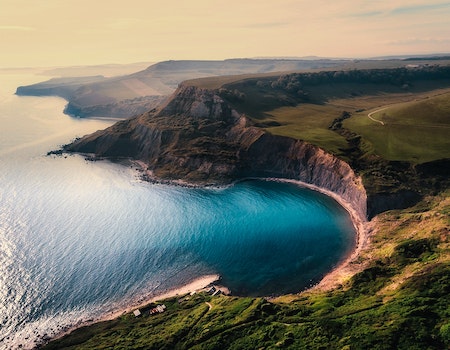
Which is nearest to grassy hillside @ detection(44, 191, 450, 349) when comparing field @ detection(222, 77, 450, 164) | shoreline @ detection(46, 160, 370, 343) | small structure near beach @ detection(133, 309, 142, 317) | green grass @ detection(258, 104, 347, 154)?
small structure near beach @ detection(133, 309, 142, 317)

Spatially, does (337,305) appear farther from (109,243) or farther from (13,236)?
(13,236)

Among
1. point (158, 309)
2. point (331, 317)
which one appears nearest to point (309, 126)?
point (331, 317)

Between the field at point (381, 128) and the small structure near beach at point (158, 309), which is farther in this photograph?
the field at point (381, 128)

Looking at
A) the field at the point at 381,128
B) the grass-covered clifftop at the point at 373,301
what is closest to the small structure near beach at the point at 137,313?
the grass-covered clifftop at the point at 373,301

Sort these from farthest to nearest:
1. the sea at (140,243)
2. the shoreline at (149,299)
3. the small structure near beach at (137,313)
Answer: the sea at (140,243), the small structure near beach at (137,313), the shoreline at (149,299)

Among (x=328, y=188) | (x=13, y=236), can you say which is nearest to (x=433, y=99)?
(x=328, y=188)

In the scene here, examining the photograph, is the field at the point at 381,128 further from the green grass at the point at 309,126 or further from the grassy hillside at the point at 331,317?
the grassy hillside at the point at 331,317

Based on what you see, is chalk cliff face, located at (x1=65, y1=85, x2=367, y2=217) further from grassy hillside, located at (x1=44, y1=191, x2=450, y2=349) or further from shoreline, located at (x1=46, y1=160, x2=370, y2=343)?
grassy hillside, located at (x1=44, y1=191, x2=450, y2=349)
